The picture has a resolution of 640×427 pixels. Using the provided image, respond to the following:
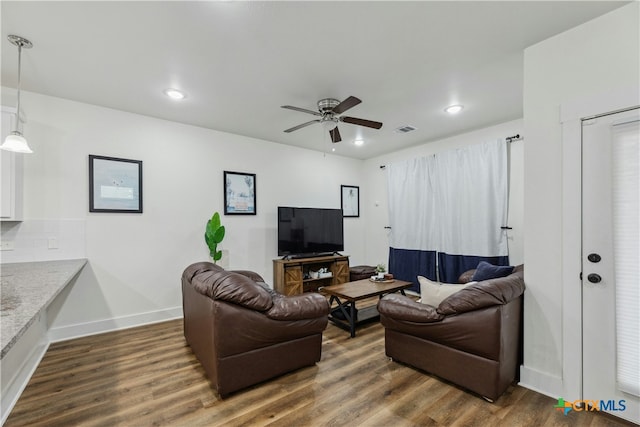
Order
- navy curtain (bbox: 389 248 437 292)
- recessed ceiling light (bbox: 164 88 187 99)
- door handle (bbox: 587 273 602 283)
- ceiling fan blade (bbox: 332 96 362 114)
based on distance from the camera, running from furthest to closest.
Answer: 1. navy curtain (bbox: 389 248 437 292)
2. recessed ceiling light (bbox: 164 88 187 99)
3. ceiling fan blade (bbox: 332 96 362 114)
4. door handle (bbox: 587 273 602 283)

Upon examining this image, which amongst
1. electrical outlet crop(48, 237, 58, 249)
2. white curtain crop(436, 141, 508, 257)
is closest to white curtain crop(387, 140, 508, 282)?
white curtain crop(436, 141, 508, 257)

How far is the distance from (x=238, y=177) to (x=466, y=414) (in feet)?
12.7

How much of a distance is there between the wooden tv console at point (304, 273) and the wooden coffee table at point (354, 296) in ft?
3.38

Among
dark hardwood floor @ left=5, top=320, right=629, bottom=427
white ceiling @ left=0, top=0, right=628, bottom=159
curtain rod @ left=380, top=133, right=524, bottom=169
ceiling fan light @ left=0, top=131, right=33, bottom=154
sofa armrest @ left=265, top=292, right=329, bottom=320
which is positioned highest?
white ceiling @ left=0, top=0, right=628, bottom=159

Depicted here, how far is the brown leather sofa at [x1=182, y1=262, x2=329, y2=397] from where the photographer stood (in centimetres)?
206

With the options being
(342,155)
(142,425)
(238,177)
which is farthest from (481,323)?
(342,155)

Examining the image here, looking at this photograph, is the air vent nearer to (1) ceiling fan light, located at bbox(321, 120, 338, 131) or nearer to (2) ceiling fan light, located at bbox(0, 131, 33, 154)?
(1) ceiling fan light, located at bbox(321, 120, 338, 131)

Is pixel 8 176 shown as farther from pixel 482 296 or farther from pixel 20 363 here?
pixel 482 296

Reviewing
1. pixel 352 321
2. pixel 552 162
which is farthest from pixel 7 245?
pixel 552 162

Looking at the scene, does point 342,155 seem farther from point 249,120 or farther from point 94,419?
point 94,419

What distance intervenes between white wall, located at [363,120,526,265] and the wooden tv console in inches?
41.9

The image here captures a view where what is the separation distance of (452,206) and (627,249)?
2.68 m

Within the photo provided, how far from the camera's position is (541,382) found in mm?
2164

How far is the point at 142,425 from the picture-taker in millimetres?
1842
